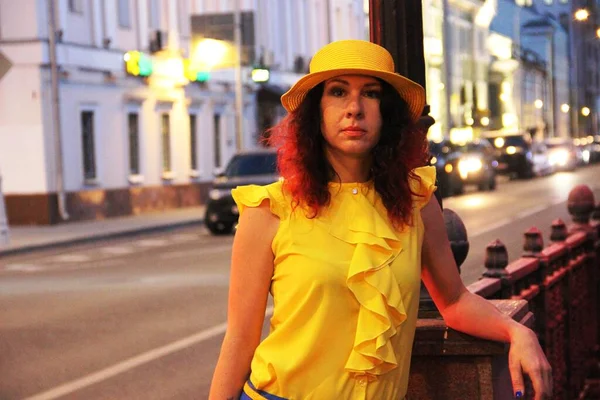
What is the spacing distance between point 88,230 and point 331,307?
87.3 ft

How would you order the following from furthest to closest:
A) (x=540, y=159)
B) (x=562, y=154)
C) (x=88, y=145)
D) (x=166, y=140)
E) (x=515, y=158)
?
(x=562, y=154), (x=540, y=159), (x=515, y=158), (x=166, y=140), (x=88, y=145)

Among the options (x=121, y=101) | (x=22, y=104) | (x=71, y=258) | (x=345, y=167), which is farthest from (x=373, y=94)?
(x=121, y=101)

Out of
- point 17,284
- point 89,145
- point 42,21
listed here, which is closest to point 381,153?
point 17,284

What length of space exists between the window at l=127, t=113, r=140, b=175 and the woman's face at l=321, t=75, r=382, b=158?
34.2 meters

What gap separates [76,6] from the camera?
1355 inches

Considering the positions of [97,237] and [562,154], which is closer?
[97,237]

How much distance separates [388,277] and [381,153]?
1.14 ft

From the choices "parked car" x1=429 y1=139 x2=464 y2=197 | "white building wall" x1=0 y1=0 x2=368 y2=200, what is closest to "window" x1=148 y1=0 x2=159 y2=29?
"white building wall" x1=0 y1=0 x2=368 y2=200

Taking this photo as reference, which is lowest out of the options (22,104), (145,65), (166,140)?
(166,140)

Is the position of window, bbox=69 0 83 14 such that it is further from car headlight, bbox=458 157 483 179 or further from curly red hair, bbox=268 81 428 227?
curly red hair, bbox=268 81 428 227

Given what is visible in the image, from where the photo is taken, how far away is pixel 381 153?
354 centimetres

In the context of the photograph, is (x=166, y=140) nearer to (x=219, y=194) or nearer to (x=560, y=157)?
(x=219, y=194)

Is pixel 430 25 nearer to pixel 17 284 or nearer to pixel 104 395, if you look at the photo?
pixel 17 284

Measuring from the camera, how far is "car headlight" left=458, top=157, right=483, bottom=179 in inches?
1694
